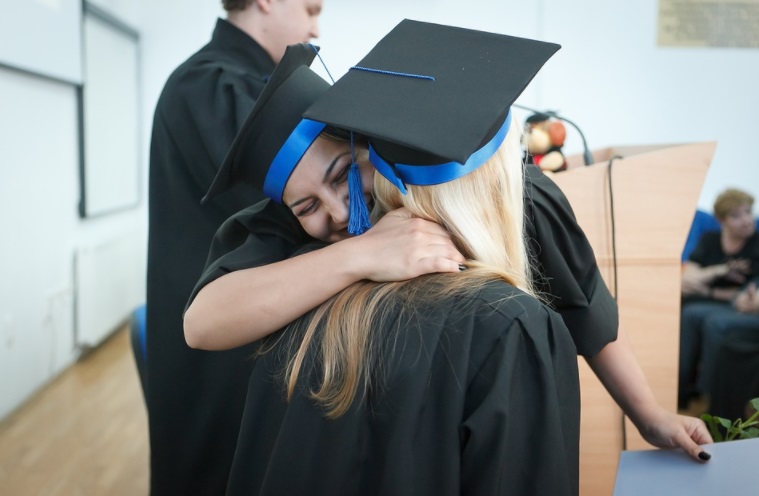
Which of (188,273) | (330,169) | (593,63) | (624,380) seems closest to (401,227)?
(330,169)

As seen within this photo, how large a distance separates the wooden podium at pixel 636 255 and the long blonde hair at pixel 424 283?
0.72m

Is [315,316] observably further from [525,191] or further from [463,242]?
[525,191]

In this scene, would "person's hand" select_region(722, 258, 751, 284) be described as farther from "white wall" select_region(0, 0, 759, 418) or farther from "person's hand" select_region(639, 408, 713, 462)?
"person's hand" select_region(639, 408, 713, 462)

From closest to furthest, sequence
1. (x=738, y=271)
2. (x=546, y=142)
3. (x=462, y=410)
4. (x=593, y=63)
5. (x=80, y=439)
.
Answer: (x=462, y=410), (x=546, y=142), (x=80, y=439), (x=738, y=271), (x=593, y=63)

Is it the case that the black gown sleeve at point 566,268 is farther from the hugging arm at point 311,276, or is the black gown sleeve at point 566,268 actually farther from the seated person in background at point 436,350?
the hugging arm at point 311,276

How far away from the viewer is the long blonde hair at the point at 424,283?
3.35 ft

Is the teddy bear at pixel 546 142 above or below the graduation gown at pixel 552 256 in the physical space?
above

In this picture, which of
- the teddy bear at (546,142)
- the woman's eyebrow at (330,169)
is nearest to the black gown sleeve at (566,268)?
the woman's eyebrow at (330,169)

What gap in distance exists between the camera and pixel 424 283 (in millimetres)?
1065

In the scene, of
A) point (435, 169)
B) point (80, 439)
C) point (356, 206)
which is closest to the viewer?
point (435, 169)

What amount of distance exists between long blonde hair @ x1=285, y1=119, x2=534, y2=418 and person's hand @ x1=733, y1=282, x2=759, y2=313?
3355 millimetres

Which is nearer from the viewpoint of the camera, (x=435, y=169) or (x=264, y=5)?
(x=435, y=169)

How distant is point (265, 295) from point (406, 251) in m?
0.23

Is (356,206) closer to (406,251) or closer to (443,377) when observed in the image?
(406,251)
